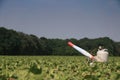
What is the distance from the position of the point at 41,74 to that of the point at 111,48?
9510 cm

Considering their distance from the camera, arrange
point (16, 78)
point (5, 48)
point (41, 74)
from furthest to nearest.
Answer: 1. point (5, 48)
2. point (16, 78)
3. point (41, 74)

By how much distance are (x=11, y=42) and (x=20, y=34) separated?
6.62 meters

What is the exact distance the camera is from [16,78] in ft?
15.2

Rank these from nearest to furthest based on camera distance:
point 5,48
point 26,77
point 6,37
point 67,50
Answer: point 26,77 < point 5,48 < point 6,37 < point 67,50

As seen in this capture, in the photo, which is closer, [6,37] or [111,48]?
[6,37]

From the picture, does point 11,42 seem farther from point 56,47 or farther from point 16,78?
point 16,78

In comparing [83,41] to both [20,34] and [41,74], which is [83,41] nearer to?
[20,34]

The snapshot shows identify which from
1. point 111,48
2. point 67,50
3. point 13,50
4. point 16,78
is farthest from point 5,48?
point 16,78

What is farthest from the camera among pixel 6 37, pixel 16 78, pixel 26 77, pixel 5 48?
pixel 6 37

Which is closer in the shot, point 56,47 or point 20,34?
point 20,34

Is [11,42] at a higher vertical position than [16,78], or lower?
higher

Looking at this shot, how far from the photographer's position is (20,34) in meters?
80.6

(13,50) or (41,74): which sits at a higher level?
(13,50)

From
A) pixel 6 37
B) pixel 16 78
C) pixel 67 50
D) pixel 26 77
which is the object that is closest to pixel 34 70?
pixel 26 77
